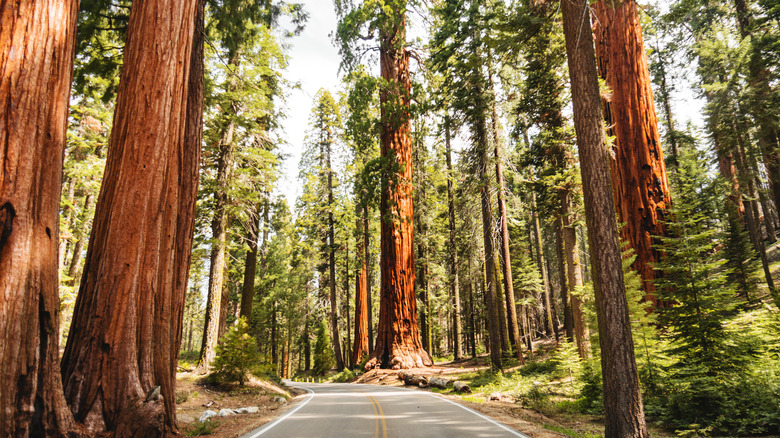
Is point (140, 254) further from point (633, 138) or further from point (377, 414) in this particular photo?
point (633, 138)

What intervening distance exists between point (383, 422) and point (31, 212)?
662 centimetres

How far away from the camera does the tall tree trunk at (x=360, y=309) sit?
28.4m

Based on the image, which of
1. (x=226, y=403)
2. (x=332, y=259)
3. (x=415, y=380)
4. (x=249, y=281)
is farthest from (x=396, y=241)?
(x=332, y=259)

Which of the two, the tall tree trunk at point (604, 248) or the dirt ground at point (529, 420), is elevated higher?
the tall tree trunk at point (604, 248)

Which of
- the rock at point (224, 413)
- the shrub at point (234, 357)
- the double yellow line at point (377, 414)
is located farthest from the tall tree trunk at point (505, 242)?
the rock at point (224, 413)

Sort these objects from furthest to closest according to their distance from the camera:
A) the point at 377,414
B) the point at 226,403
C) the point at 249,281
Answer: the point at 249,281, the point at 226,403, the point at 377,414

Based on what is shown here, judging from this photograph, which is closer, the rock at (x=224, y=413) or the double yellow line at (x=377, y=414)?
the double yellow line at (x=377, y=414)

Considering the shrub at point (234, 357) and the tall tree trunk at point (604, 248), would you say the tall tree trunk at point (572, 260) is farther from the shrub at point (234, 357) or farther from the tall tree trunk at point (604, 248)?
the shrub at point (234, 357)

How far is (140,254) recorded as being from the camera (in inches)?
221

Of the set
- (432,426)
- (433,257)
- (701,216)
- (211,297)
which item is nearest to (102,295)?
(432,426)

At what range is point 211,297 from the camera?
47.9 ft

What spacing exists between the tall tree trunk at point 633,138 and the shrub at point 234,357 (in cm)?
1228

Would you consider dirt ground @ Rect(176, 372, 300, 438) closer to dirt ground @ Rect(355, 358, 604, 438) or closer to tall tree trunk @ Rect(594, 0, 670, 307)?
dirt ground @ Rect(355, 358, 604, 438)

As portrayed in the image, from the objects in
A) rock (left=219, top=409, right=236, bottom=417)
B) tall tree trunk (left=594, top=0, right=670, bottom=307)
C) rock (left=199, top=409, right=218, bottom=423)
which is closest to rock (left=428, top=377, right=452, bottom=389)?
tall tree trunk (left=594, top=0, right=670, bottom=307)
